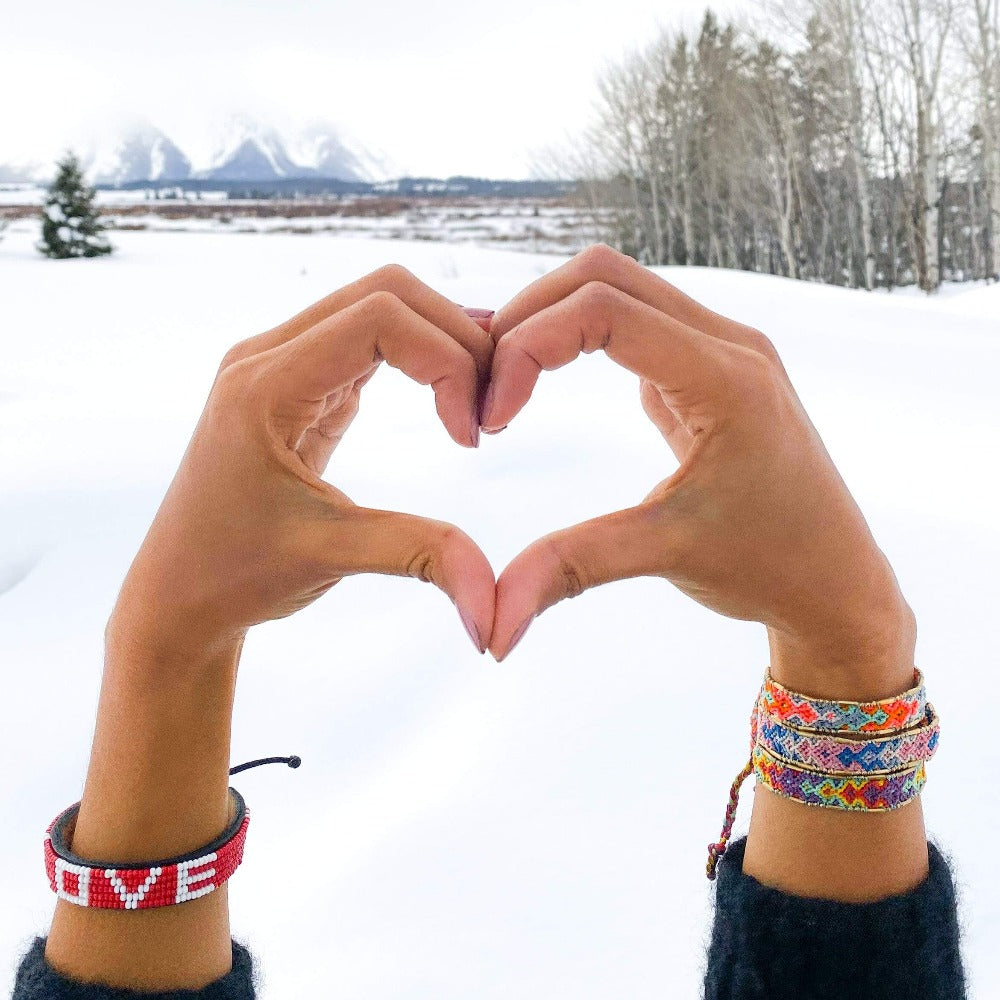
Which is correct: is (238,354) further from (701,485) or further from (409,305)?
(701,485)

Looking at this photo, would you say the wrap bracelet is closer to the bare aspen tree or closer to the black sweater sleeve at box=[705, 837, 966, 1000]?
the black sweater sleeve at box=[705, 837, 966, 1000]

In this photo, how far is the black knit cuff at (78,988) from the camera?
2.70 feet

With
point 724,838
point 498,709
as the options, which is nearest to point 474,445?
point 724,838

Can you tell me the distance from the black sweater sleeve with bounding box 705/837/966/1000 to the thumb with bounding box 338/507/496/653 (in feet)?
1.45

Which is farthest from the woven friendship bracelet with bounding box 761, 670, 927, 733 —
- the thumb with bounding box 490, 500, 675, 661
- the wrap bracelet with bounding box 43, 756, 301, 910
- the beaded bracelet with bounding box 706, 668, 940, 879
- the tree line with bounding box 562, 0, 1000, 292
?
the tree line with bounding box 562, 0, 1000, 292

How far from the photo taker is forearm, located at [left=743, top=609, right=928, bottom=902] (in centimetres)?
87

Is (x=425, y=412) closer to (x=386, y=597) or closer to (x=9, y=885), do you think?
(x=386, y=597)

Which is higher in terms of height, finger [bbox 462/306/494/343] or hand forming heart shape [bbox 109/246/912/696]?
finger [bbox 462/306/494/343]

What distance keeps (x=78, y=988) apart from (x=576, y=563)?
1.92 ft

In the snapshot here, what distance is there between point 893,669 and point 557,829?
0.83 m

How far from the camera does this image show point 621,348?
743 millimetres

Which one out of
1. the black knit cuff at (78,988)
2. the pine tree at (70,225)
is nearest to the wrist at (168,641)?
the black knit cuff at (78,988)

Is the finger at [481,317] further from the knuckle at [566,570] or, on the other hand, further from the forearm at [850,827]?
the forearm at [850,827]

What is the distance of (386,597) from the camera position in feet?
7.72
